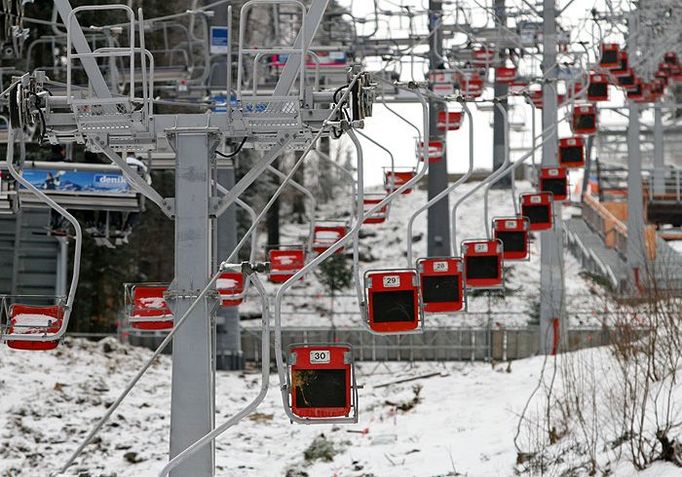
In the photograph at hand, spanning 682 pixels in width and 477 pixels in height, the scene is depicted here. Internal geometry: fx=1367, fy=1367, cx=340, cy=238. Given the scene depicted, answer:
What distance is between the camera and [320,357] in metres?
8.88

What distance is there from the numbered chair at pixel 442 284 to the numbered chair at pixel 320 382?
9.52 ft

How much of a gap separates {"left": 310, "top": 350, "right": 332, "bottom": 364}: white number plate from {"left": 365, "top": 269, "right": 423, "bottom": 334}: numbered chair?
1207mm

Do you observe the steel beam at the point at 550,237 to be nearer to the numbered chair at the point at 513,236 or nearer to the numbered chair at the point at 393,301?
the numbered chair at the point at 513,236

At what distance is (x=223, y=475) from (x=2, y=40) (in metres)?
5.28

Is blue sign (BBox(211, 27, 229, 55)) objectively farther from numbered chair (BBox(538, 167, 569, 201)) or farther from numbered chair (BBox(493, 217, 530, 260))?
numbered chair (BBox(493, 217, 530, 260))

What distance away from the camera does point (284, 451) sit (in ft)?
55.2

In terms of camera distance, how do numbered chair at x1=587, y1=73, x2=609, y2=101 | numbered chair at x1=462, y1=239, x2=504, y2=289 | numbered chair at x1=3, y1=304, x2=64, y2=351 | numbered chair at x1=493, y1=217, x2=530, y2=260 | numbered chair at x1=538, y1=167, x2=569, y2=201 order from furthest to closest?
numbered chair at x1=587, y1=73, x2=609, y2=101 < numbered chair at x1=538, y1=167, x2=569, y2=201 < numbered chair at x1=493, y1=217, x2=530, y2=260 < numbered chair at x1=462, y1=239, x2=504, y2=289 < numbered chair at x1=3, y1=304, x2=64, y2=351

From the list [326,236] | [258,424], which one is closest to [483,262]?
[326,236]

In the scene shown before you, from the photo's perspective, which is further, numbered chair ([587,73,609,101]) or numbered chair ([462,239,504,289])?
numbered chair ([587,73,609,101])

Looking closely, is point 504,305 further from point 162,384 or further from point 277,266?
point 277,266

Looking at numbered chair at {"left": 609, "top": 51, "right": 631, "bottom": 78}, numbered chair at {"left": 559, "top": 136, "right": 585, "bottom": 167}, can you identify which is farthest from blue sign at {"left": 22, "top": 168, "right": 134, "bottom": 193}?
numbered chair at {"left": 609, "top": 51, "right": 631, "bottom": 78}

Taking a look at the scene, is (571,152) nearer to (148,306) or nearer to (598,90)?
(598,90)

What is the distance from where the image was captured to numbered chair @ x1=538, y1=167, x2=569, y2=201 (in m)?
17.6

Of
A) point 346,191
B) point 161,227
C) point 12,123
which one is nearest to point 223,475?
point 12,123
